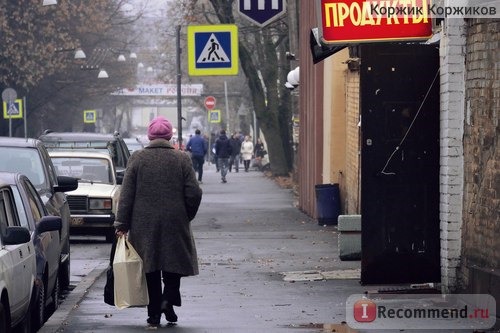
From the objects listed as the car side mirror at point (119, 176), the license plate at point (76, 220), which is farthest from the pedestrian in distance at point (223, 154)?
the license plate at point (76, 220)

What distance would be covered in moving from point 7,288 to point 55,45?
1813 inches

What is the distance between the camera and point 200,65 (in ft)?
81.5

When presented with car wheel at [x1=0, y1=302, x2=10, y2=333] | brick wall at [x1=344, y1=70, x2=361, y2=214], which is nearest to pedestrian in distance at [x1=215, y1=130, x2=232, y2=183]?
brick wall at [x1=344, y1=70, x2=361, y2=214]

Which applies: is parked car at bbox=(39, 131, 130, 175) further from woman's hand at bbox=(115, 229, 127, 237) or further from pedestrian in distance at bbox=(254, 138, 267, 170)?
pedestrian in distance at bbox=(254, 138, 267, 170)

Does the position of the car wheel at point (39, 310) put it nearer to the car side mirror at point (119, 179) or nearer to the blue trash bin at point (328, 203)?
the car side mirror at point (119, 179)

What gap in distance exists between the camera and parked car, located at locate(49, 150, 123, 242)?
20.5 metres

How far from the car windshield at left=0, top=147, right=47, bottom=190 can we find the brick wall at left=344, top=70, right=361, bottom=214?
19.6 ft

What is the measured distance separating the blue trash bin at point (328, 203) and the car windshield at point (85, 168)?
382 centimetres

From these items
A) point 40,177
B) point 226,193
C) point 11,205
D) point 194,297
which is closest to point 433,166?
point 194,297

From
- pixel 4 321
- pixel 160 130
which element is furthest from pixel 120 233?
pixel 4 321

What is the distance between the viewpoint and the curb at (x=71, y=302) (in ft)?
35.8

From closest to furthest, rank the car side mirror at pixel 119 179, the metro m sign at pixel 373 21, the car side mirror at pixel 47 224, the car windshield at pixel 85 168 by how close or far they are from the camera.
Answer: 1. the car side mirror at pixel 47 224
2. the metro m sign at pixel 373 21
3. the car side mirror at pixel 119 179
4. the car windshield at pixel 85 168

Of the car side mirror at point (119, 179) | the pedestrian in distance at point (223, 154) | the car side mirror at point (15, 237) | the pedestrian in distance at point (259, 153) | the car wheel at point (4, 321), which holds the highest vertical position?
the car side mirror at point (15, 237)

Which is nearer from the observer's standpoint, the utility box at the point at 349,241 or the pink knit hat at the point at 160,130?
the pink knit hat at the point at 160,130
